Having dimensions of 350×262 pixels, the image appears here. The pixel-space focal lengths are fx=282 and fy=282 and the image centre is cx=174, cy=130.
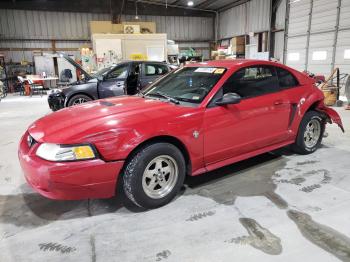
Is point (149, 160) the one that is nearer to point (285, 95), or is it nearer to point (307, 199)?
point (307, 199)

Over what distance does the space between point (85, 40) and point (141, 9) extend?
4.02 meters

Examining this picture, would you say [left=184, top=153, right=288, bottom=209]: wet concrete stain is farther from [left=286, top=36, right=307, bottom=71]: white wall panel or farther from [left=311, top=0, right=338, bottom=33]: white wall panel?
[left=286, top=36, right=307, bottom=71]: white wall panel

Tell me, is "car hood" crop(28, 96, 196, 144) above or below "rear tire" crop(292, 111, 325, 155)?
above

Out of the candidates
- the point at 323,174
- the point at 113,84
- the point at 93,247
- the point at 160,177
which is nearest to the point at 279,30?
the point at 113,84

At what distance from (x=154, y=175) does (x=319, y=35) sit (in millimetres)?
11409

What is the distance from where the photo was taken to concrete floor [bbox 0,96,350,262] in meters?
2.05

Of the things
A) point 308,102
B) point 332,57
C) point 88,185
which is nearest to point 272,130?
point 308,102

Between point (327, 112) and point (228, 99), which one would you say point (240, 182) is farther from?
point (327, 112)

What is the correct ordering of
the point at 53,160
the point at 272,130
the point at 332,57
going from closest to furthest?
the point at 53,160
the point at 272,130
the point at 332,57

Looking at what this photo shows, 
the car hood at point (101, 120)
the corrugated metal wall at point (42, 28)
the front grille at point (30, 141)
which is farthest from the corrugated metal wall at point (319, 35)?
the front grille at point (30, 141)

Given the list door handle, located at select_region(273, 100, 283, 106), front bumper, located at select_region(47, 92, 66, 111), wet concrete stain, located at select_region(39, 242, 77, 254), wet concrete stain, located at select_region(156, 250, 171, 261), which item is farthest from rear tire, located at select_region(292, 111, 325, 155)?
front bumper, located at select_region(47, 92, 66, 111)

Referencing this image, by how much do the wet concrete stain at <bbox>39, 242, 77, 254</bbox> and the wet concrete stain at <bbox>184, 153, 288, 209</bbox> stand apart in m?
1.25

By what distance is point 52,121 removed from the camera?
2.75m

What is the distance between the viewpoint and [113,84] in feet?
23.3
